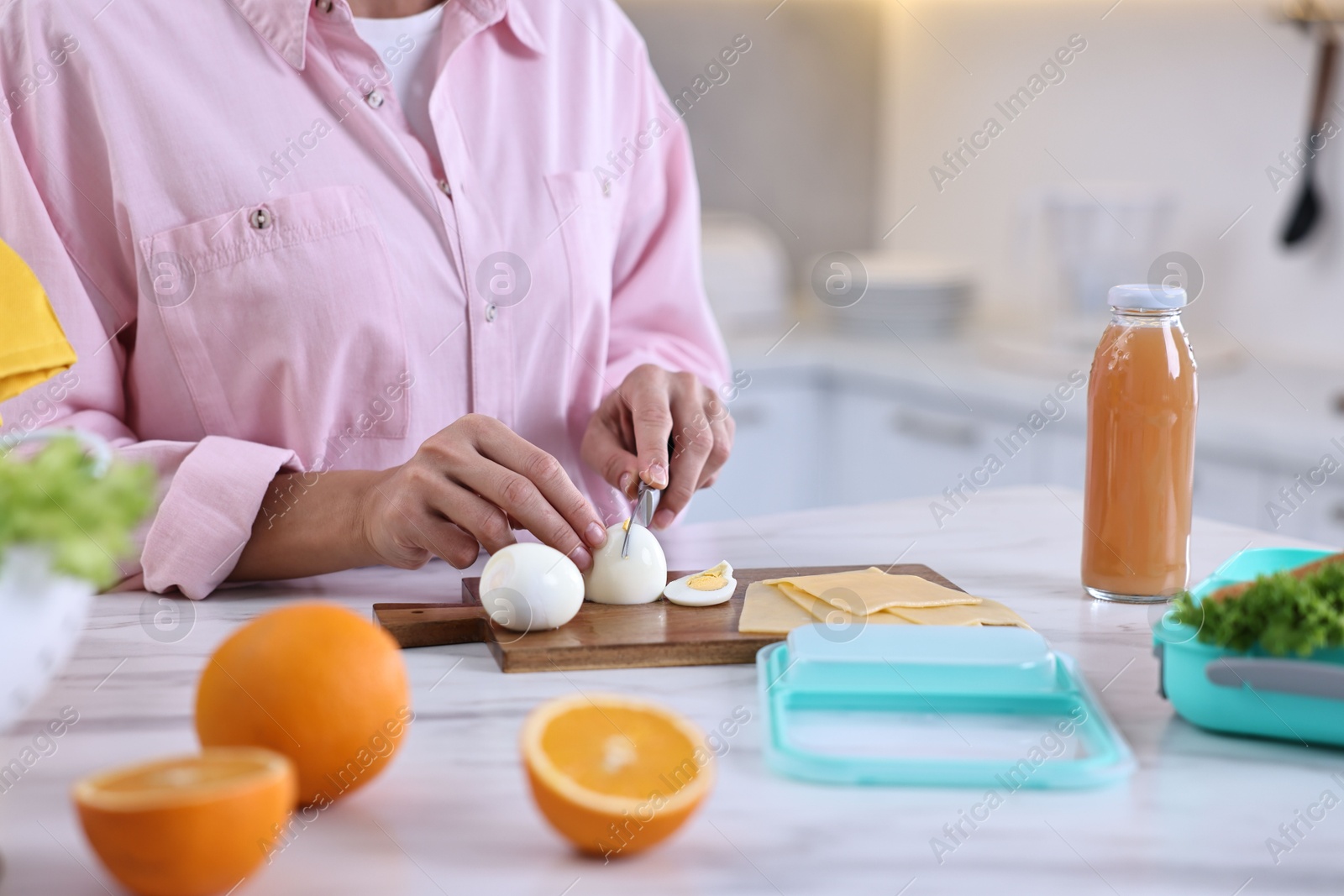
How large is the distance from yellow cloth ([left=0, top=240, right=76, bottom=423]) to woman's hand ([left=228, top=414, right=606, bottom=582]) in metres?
0.22

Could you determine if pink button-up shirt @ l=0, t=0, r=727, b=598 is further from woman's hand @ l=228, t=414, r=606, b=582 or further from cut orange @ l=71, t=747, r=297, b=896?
cut orange @ l=71, t=747, r=297, b=896

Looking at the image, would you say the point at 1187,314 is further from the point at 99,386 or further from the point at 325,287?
the point at 99,386

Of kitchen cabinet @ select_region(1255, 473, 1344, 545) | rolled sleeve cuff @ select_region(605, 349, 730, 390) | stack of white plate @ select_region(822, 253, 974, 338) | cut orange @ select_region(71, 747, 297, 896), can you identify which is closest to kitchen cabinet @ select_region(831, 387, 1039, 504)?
stack of white plate @ select_region(822, 253, 974, 338)

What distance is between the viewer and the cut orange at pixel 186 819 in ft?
1.68

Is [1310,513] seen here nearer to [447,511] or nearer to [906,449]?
[906,449]

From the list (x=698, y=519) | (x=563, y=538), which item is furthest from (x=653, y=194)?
(x=698, y=519)

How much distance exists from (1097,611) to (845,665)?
29 centimetres

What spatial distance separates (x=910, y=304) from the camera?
101 inches

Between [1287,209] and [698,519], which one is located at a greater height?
[1287,209]

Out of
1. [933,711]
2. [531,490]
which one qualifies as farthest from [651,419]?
[933,711]

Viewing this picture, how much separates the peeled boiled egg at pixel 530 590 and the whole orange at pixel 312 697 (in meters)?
0.24

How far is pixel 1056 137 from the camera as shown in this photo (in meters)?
2.64

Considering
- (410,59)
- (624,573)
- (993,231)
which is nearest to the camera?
(624,573)

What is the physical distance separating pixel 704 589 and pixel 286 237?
18.7 inches
